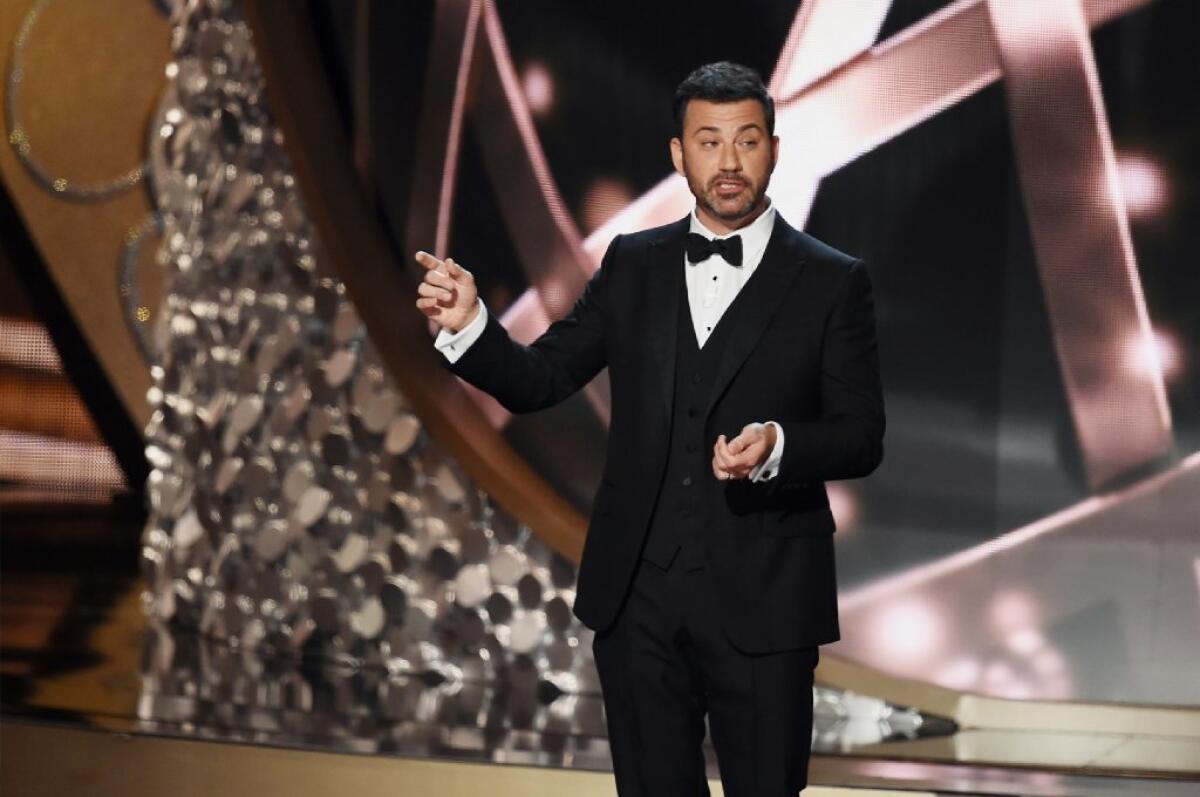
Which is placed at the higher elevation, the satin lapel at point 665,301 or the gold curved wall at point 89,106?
the gold curved wall at point 89,106

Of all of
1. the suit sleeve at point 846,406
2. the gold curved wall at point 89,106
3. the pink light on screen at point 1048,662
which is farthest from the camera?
the gold curved wall at point 89,106

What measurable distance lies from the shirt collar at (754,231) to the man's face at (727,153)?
41 mm

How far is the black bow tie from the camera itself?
76.4 inches

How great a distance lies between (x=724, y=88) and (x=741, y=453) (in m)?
0.43

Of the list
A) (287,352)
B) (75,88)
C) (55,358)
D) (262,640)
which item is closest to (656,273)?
(287,352)

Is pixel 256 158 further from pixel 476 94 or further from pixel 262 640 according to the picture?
pixel 262 640

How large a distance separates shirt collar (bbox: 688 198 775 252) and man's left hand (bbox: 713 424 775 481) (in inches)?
11.4

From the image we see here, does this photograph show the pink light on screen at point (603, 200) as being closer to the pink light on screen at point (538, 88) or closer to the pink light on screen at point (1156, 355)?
the pink light on screen at point (538, 88)

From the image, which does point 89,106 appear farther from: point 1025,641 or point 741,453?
point 741,453

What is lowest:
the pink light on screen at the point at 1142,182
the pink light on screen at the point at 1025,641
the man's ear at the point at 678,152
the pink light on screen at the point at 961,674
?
the pink light on screen at the point at 961,674

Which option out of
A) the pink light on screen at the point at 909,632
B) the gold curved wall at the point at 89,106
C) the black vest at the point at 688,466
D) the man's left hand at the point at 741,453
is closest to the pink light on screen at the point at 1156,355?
the pink light on screen at the point at 909,632

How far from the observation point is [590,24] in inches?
148

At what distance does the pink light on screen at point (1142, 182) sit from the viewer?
338 centimetres

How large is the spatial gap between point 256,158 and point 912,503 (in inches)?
69.4
